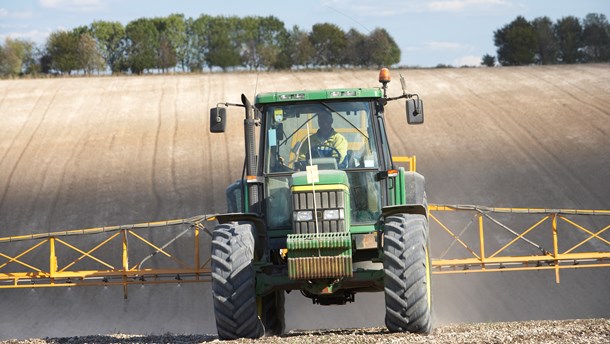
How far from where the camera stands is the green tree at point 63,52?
59.0 meters

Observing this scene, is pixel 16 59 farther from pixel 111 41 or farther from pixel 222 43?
pixel 222 43

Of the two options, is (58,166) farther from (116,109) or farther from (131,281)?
(131,281)

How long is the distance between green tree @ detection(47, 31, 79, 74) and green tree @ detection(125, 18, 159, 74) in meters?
2.90

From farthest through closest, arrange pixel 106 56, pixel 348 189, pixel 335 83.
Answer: pixel 106 56 < pixel 335 83 < pixel 348 189

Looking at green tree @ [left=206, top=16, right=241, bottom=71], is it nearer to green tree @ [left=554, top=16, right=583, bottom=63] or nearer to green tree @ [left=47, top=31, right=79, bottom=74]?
green tree @ [left=47, top=31, right=79, bottom=74]

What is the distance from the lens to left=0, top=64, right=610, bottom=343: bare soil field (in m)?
22.3

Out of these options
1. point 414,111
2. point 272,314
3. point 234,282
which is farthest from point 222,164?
point 234,282

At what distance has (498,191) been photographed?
2992 cm

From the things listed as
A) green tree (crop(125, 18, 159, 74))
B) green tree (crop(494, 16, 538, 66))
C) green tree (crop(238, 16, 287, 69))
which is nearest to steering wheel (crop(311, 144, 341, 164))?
green tree (crop(238, 16, 287, 69))

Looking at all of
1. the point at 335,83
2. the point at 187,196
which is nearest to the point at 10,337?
the point at 187,196

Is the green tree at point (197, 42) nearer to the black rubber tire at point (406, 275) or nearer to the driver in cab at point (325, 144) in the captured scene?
the driver in cab at point (325, 144)

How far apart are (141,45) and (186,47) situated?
12.9ft

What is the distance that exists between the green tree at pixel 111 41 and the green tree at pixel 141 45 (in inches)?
17.2

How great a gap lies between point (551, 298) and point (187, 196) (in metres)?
12.0
